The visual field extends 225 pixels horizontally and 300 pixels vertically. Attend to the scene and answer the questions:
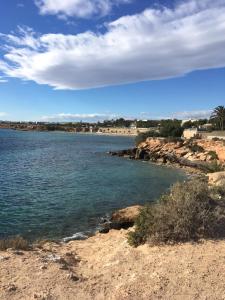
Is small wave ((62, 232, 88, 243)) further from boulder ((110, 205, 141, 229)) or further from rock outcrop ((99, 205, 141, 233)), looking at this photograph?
boulder ((110, 205, 141, 229))

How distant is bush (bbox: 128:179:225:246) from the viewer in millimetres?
11320

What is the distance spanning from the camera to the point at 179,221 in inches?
442

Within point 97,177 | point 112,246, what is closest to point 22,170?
point 97,177

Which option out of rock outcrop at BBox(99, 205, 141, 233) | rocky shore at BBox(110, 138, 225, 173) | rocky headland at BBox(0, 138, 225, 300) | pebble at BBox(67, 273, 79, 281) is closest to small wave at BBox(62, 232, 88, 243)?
rock outcrop at BBox(99, 205, 141, 233)

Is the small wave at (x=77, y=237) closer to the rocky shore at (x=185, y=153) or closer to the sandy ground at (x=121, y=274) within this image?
the sandy ground at (x=121, y=274)

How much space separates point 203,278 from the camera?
9133 millimetres

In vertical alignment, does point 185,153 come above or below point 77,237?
above

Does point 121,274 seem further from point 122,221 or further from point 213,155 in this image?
point 213,155

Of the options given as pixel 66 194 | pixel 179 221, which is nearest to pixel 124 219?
pixel 179 221

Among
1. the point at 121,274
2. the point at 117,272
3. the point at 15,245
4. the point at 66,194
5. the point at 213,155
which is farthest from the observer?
the point at 213,155

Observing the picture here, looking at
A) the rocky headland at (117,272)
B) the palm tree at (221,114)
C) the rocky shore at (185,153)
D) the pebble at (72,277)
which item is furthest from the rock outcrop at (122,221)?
the palm tree at (221,114)

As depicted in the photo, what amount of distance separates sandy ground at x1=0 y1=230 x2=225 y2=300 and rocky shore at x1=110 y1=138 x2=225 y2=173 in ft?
91.5

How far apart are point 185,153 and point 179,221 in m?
45.2

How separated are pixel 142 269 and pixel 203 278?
150 cm
